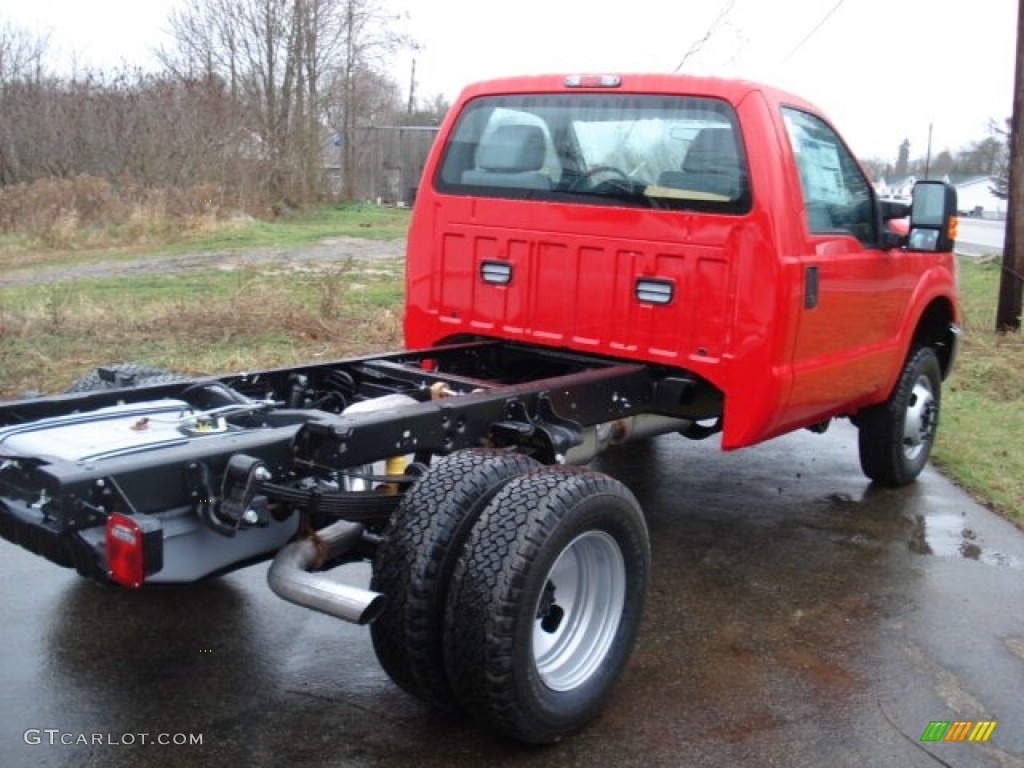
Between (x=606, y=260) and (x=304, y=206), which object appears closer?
(x=606, y=260)

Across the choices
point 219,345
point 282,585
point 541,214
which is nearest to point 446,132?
point 541,214

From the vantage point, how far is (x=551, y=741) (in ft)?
10.6

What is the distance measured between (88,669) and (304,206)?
27.9 m

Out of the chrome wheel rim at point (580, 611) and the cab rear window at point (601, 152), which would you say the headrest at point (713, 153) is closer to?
the cab rear window at point (601, 152)

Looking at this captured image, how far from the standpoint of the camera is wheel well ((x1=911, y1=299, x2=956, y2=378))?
622 cm

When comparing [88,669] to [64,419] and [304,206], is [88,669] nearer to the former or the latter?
[64,419]

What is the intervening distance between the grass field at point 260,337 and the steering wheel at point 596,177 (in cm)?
307

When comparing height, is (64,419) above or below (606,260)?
below

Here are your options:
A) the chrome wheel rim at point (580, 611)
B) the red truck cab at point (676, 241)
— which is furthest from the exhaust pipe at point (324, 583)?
the red truck cab at point (676, 241)

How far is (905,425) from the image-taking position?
609cm

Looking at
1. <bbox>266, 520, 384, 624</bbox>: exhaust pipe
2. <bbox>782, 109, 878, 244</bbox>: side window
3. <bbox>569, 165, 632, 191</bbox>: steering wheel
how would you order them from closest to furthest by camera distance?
1. <bbox>266, 520, 384, 624</bbox>: exhaust pipe
2. <bbox>782, 109, 878, 244</bbox>: side window
3. <bbox>569, 165, 632, 191</bbox>: steering wheel

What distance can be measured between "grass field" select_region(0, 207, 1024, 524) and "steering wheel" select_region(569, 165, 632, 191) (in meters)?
3.07

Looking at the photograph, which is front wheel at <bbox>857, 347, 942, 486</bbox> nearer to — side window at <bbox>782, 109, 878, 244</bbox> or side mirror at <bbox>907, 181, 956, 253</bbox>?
side mirror at <bbox>907, 181, 956, 253</bbox>
